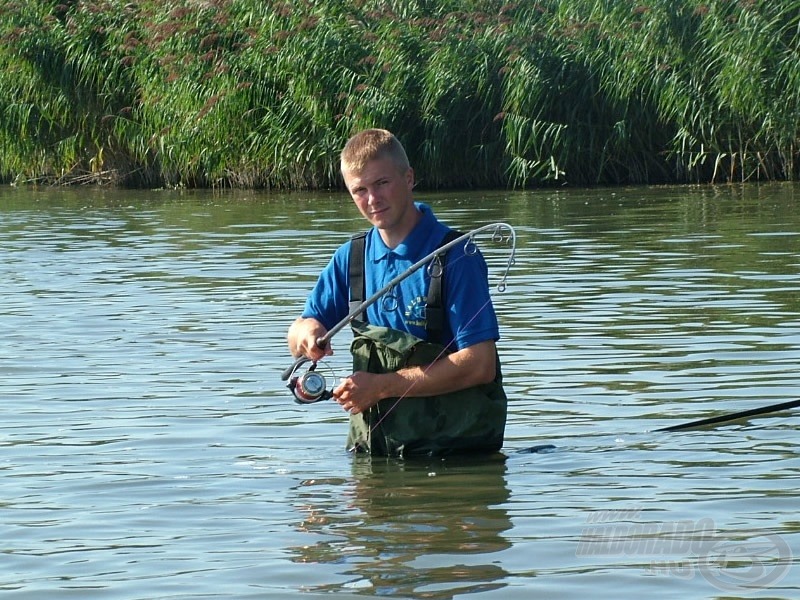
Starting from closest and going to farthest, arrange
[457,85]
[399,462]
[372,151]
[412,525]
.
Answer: [412,525]
[372,151]
[399,462]
[457,85]

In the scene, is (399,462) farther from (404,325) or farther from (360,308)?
(360,308)

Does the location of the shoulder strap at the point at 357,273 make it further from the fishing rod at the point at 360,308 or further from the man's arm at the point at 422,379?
the man's arm at the point at 422,379

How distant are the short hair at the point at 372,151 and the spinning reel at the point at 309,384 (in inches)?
25.9

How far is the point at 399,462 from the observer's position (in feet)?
17.9

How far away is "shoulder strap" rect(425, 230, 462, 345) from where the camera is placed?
5.06m

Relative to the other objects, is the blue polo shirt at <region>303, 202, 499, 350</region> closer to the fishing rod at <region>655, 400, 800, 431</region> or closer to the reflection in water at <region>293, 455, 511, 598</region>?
the reflection in water at <region>293, 455, 511, 598</region>

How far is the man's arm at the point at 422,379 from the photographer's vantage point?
16.6ft

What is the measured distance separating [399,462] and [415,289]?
2.17 ft

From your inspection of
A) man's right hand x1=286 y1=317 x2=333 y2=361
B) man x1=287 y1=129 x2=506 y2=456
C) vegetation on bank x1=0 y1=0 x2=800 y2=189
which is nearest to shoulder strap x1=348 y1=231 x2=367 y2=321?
man x1=287 y1=129 x2=506 y2=456

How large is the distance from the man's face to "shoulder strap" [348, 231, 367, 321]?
17cm

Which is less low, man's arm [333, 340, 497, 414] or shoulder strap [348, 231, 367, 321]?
shoulder strap [348, 231, 367, 321]

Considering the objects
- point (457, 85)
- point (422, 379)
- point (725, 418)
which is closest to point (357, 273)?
point (422, 379)

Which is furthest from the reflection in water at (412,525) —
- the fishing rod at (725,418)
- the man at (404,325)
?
the fishing rod at (725,418)

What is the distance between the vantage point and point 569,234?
13.8 metres
